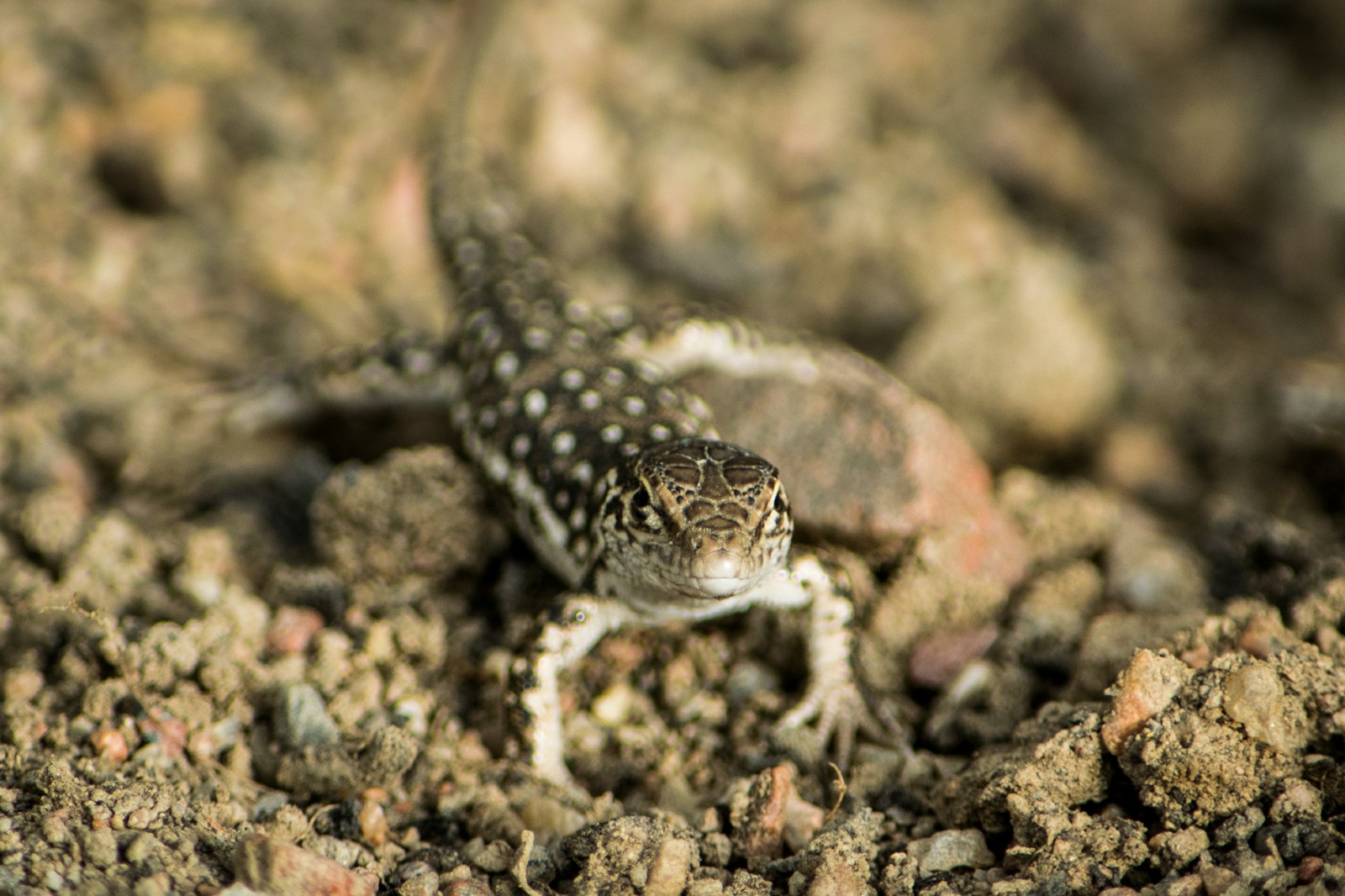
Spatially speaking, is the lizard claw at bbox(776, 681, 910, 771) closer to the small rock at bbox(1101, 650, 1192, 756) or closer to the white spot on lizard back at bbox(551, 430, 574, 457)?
the small rock at bbox(1101, 650, 1192, 756)

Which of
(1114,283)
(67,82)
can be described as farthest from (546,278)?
(1114,283)

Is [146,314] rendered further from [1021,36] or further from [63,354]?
[1021,36]

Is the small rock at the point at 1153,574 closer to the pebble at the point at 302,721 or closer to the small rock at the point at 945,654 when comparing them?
the small rock at the point at 945,654

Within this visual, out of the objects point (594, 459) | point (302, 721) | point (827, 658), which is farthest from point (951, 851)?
point (302, 721)

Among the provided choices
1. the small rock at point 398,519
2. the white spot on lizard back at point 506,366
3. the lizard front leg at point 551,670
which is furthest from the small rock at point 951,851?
the white spot on lizard back at point 506,366

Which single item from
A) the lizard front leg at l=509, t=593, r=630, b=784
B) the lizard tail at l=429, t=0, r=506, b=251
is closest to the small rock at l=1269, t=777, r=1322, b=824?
the lizard front leg at l=509, t=593, r=630, b=784

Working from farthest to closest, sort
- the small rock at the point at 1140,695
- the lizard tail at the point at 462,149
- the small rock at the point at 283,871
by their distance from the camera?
the lizard tail at the point at 462,149, the small rock at the point at 1140,695, the small rock at the point at 283,871
